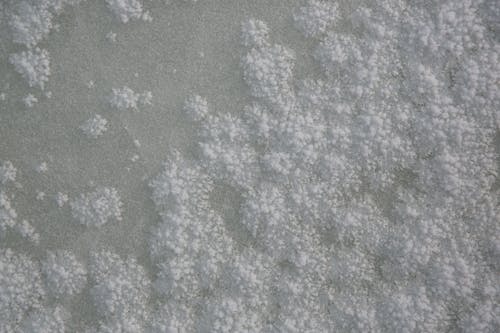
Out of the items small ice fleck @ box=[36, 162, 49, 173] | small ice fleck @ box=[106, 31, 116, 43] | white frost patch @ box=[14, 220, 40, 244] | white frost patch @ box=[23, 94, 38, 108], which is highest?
small ice fleck @ box=[106, 31, 116, 43]

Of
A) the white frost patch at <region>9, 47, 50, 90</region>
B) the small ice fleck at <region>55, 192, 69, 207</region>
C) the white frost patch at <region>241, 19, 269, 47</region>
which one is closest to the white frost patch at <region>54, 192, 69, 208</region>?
the small ice fleck at <region>55, 192, 69, 207</region>

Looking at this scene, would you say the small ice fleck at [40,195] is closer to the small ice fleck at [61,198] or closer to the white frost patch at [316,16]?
the small ice fleck at [61,198]

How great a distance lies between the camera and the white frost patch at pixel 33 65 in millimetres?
922

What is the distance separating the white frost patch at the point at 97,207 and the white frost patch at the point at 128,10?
37 cm

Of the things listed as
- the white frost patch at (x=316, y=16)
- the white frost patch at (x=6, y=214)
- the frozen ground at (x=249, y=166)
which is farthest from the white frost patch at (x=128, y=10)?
the white frost patch at (x=6, y=214)

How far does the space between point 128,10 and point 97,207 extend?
0.43 metres

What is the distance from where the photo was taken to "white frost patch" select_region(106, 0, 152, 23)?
0.93m

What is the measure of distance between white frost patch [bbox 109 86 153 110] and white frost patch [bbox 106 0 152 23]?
0.50 feet

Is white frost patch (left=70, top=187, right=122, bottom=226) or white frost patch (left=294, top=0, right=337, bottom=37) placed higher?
white frost patch (left=294, top=0, right=337, bottom=37)

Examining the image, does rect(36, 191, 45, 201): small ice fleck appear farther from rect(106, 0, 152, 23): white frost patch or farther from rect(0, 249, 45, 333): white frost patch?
rect(106, 0, 152, 23): white frost patch

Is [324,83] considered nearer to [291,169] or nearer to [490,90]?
[291,169]

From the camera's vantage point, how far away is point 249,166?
0.93 metres

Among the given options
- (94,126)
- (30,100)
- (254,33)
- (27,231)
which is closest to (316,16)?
(254,33)

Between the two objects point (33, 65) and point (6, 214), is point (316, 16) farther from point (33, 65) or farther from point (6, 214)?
point (6, 214)
